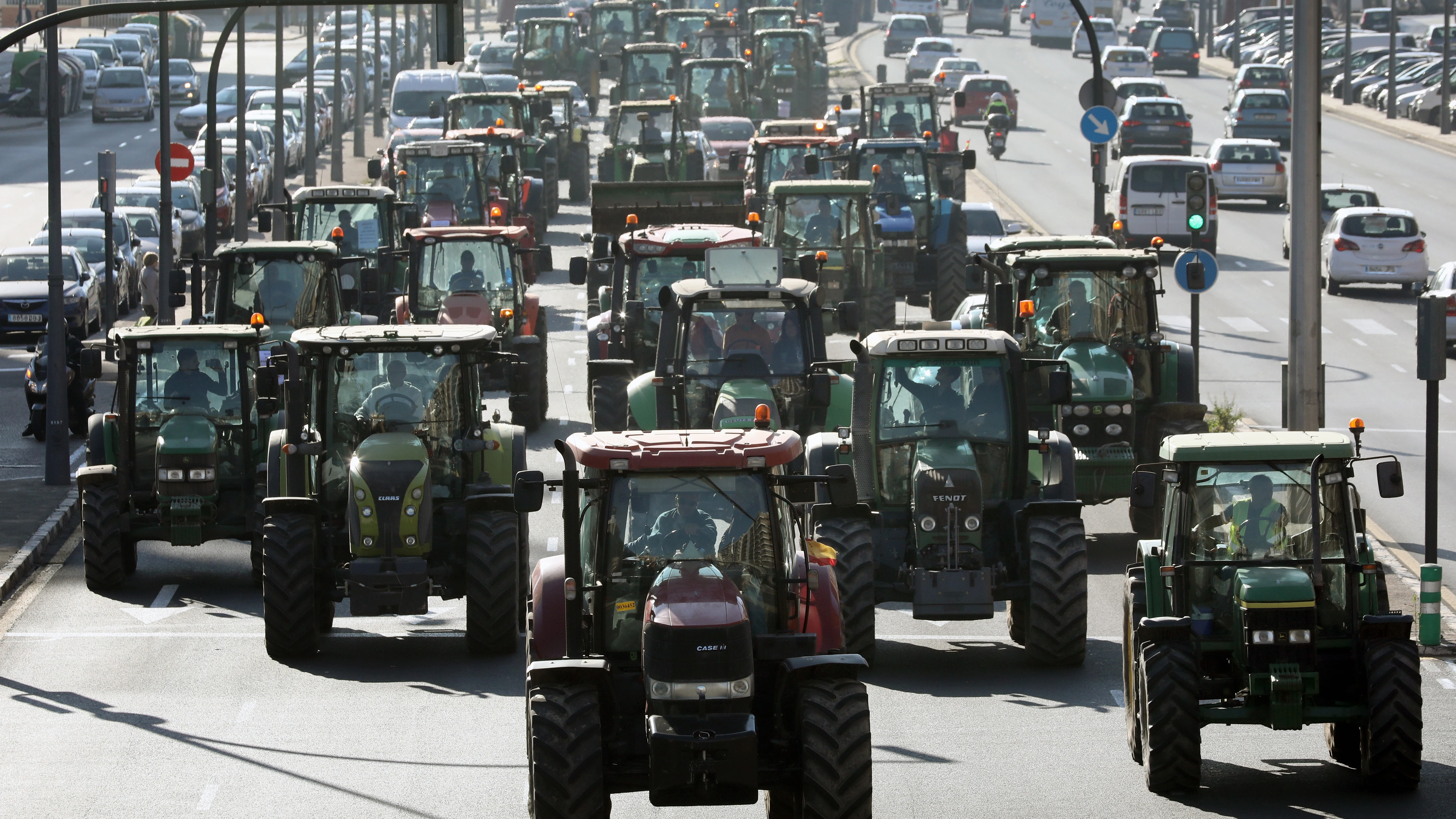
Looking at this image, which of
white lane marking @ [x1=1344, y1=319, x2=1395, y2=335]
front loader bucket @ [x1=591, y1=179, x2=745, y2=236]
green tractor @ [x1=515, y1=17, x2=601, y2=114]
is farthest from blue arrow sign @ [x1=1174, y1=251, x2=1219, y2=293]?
green tractor @ [x1=515, y1=17, x2=601, y2=114]

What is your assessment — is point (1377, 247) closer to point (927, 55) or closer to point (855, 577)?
point (855, 577)

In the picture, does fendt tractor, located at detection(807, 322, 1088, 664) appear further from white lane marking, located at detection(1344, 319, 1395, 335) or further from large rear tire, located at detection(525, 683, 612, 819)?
white lane marking, located at detection(1344, 319, 1395, 335)

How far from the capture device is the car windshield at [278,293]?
27344 mm

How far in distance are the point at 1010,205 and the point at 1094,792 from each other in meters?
36.1

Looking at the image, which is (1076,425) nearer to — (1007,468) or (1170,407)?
(1170,407)

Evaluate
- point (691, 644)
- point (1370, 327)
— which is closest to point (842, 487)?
point (691, 644)

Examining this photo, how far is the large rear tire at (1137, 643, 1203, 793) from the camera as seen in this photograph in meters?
13.6

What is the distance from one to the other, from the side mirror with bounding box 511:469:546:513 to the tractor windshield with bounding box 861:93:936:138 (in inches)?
1289

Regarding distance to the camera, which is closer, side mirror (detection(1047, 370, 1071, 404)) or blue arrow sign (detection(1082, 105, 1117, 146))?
side mirror (detection(1047, 370, 1071, 404))

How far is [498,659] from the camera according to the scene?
18.2 metres

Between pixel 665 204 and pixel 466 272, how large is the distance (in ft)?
14.6

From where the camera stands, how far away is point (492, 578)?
18000mm

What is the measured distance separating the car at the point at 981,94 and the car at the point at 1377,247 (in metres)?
Answer: 24.2

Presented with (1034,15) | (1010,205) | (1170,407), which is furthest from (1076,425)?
(1034,15)
